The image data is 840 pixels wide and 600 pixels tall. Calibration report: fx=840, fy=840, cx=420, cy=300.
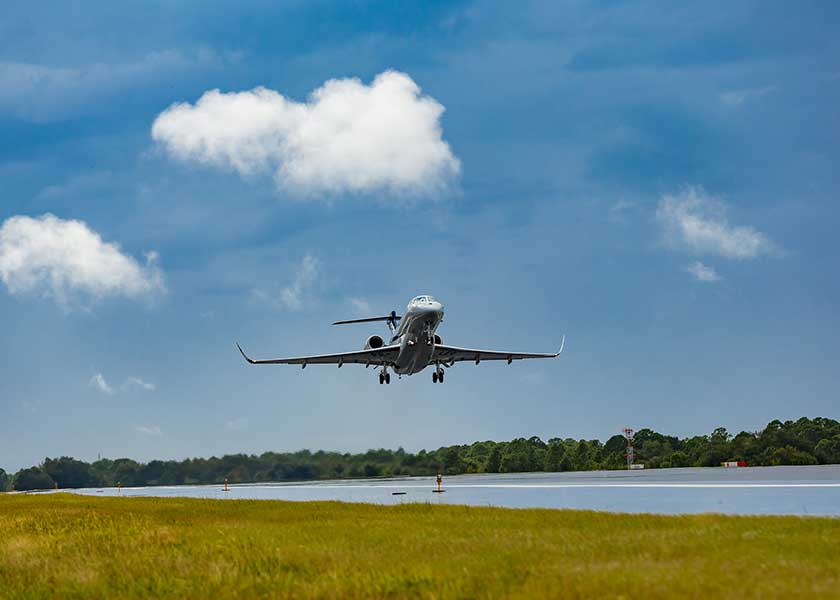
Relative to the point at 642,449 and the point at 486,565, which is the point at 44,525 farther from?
the point at 642,449

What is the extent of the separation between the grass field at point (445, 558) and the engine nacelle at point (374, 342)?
44896 mm

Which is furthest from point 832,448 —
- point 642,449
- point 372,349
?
point 372,349

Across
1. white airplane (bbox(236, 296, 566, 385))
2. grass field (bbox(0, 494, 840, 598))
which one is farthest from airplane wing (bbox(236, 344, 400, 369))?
grass field (bbox(0, 494, 840, 598))

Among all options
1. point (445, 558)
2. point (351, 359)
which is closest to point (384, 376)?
point (351, 359)

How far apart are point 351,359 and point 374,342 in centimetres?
379

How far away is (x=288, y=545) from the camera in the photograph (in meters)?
18.4

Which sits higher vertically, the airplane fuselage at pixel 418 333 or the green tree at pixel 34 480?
the airplane fuselage at pixel 418 333

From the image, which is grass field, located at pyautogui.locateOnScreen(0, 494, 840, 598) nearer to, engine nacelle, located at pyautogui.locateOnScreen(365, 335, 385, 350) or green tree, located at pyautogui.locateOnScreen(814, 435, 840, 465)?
engine nacelle, located at pyautogui.locateOnScreen(365, 335, 385, 350)

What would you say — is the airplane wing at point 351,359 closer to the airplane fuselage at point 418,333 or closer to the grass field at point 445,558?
the airplane fuselage at point 418,333

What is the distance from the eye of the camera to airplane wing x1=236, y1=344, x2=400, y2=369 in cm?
6775

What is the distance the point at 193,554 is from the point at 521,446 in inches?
4967

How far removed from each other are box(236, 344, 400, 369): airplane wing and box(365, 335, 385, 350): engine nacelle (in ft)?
2.63

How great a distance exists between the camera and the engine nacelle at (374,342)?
229 feet

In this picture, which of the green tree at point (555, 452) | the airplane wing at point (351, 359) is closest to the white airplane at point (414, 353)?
the airplane wing at point (351, 359)
